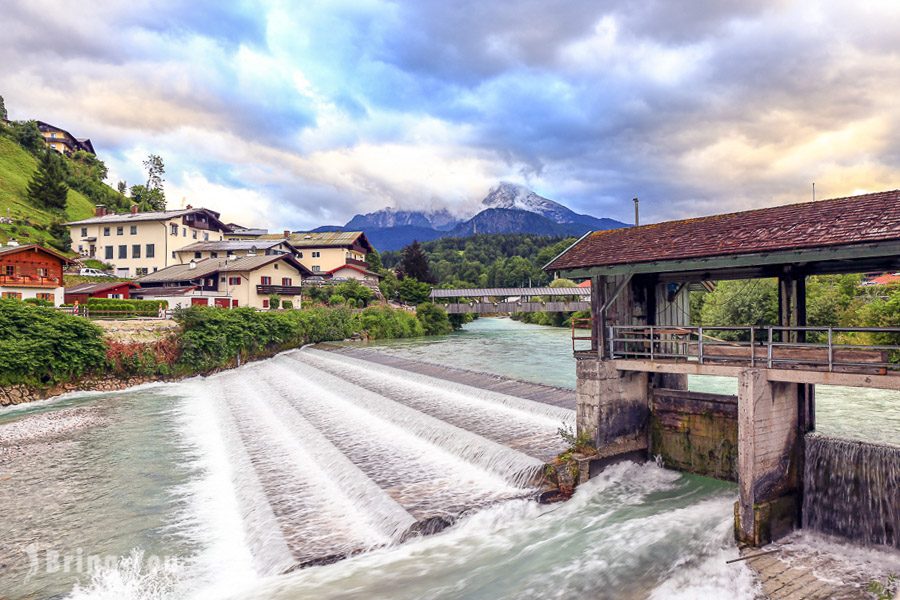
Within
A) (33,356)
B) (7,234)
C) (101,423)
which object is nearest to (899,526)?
(101,423)

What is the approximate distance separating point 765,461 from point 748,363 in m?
2.35

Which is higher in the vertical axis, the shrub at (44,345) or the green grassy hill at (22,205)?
the green grassy hill at (22,205)

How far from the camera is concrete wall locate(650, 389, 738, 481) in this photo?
14164 mm

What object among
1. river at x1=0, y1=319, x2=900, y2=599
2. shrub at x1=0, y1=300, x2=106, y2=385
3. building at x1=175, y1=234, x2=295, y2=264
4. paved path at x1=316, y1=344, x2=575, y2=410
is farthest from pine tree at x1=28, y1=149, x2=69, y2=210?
river at x1=0, y1=319, x2=900, y2=599

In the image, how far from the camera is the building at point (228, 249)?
6669 centimetres

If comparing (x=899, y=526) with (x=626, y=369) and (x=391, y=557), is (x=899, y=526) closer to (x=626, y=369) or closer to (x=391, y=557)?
(x=626, y=369)

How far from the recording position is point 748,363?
12.8m

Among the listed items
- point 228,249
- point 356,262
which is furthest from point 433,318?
point 228,249

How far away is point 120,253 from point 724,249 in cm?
7508

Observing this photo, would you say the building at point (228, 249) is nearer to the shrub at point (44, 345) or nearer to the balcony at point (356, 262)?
the balcony at point (356, 262)

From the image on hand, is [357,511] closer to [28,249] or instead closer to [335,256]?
[28,249]

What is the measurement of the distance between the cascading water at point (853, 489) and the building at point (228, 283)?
51.8 m

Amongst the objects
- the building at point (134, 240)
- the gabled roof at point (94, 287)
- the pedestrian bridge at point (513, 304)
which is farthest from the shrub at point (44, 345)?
the pedestrian bridge at point (513, 304)

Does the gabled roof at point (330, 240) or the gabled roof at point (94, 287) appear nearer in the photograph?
the gabled roof at point (94, 287)
